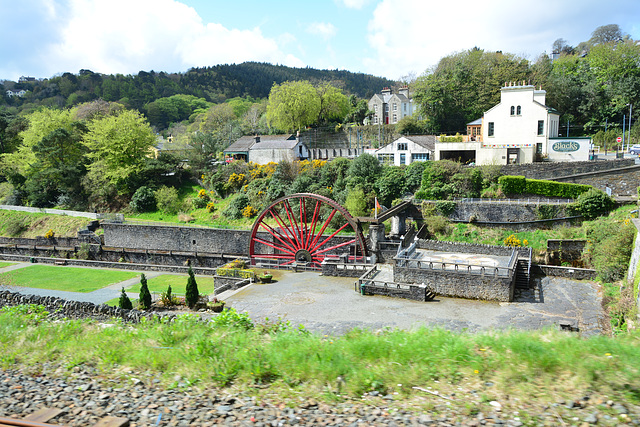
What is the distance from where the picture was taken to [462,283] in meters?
16.8

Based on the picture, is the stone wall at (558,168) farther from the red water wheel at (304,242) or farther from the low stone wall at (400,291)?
the low stone wall at (400,291)

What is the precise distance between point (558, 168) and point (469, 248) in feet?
33.3

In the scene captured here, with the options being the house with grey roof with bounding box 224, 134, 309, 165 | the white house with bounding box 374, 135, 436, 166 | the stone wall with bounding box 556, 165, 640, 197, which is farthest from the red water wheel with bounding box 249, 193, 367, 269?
the stone wall with bounding box 556, 165, 640, 197

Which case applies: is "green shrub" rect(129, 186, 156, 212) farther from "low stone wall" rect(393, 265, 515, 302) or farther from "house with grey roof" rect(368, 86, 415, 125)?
"house with grey roof" rect(368, 86, 415, 125)

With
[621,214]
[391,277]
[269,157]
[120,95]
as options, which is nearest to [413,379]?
[391,277]

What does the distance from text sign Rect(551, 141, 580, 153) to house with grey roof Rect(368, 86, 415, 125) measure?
25.5 metres

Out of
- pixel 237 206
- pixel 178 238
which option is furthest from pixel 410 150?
pixel 178 238

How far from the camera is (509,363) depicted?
19.1 feet

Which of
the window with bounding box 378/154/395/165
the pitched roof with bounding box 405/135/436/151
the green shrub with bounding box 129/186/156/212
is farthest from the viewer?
the green shrub with bounding box 129/186/156/212

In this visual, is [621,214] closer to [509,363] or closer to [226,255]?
[509,363]

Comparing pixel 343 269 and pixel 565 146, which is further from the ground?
pixel 565 146

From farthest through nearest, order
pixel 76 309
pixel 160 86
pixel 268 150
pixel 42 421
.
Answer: pixel 160 86 → pixel 268 150 → pixel 76 309 → pixel 42 421

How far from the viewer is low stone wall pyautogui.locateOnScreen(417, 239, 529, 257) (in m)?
20.2

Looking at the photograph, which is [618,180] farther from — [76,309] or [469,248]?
[76,309]
